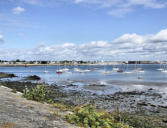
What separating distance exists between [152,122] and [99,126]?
9795 mm

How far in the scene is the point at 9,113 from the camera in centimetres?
897

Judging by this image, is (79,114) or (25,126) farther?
(79,114)

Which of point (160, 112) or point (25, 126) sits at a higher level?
point (25, 126)

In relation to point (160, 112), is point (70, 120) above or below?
above

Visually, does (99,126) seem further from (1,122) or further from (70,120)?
(1,122)

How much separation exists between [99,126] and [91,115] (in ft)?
2.85

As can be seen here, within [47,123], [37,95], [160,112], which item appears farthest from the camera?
[160,112]

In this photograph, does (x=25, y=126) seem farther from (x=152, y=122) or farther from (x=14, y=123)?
(x=152, y=122)

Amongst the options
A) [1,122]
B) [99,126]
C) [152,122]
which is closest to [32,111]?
[1,122]

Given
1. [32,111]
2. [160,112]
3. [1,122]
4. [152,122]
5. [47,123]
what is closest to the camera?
[1,122]

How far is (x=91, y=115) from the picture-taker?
9266mm

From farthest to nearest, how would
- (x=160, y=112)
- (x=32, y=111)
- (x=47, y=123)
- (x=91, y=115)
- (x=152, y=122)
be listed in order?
(x=160, y=112) < (x=152, y=122) < (x=32, y=111) < (x=91, y=115) < (x=47, y=123)

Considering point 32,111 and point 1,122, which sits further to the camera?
point 32,111

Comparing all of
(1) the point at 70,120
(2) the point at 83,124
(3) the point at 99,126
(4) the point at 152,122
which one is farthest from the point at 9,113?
(4) the point at 152,122
